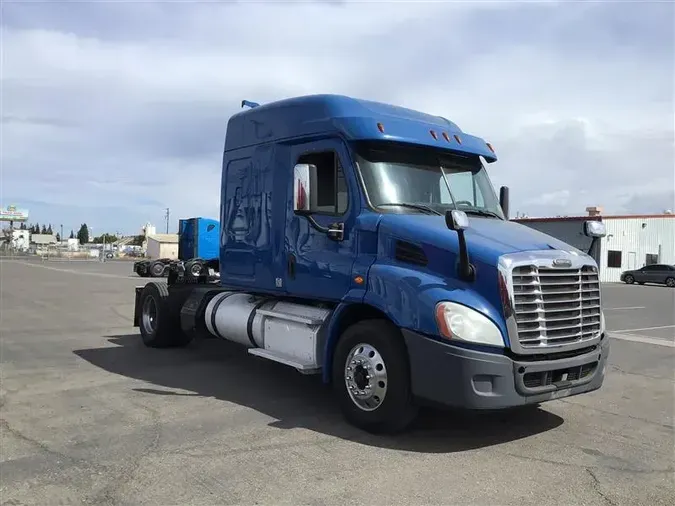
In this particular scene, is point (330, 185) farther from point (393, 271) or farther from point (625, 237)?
point (625, 237)

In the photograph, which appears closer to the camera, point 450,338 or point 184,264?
point 450,338

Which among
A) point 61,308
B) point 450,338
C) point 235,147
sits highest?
point 235,147

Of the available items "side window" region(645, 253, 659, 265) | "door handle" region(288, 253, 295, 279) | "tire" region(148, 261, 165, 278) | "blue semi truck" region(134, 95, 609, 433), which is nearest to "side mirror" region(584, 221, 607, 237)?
"blue semi truck" region(134, 95, 609, 433)

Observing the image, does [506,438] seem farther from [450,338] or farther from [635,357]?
[635,357]

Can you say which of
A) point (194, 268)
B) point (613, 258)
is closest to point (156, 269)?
point (194, 268)

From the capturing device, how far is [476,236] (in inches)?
205

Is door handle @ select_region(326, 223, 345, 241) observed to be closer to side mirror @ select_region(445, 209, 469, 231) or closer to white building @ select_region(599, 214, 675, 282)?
side mirror @ select_region(445, 209, 469, 231)

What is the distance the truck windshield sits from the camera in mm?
5738

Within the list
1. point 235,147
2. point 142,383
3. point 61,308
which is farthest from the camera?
point 61,308

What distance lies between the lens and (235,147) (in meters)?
7.68

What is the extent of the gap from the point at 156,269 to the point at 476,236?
32.2 meters

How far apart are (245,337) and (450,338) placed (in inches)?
128

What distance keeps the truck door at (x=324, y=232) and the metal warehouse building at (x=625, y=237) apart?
38.4 m

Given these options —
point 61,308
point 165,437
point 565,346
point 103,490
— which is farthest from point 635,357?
point 61,308
